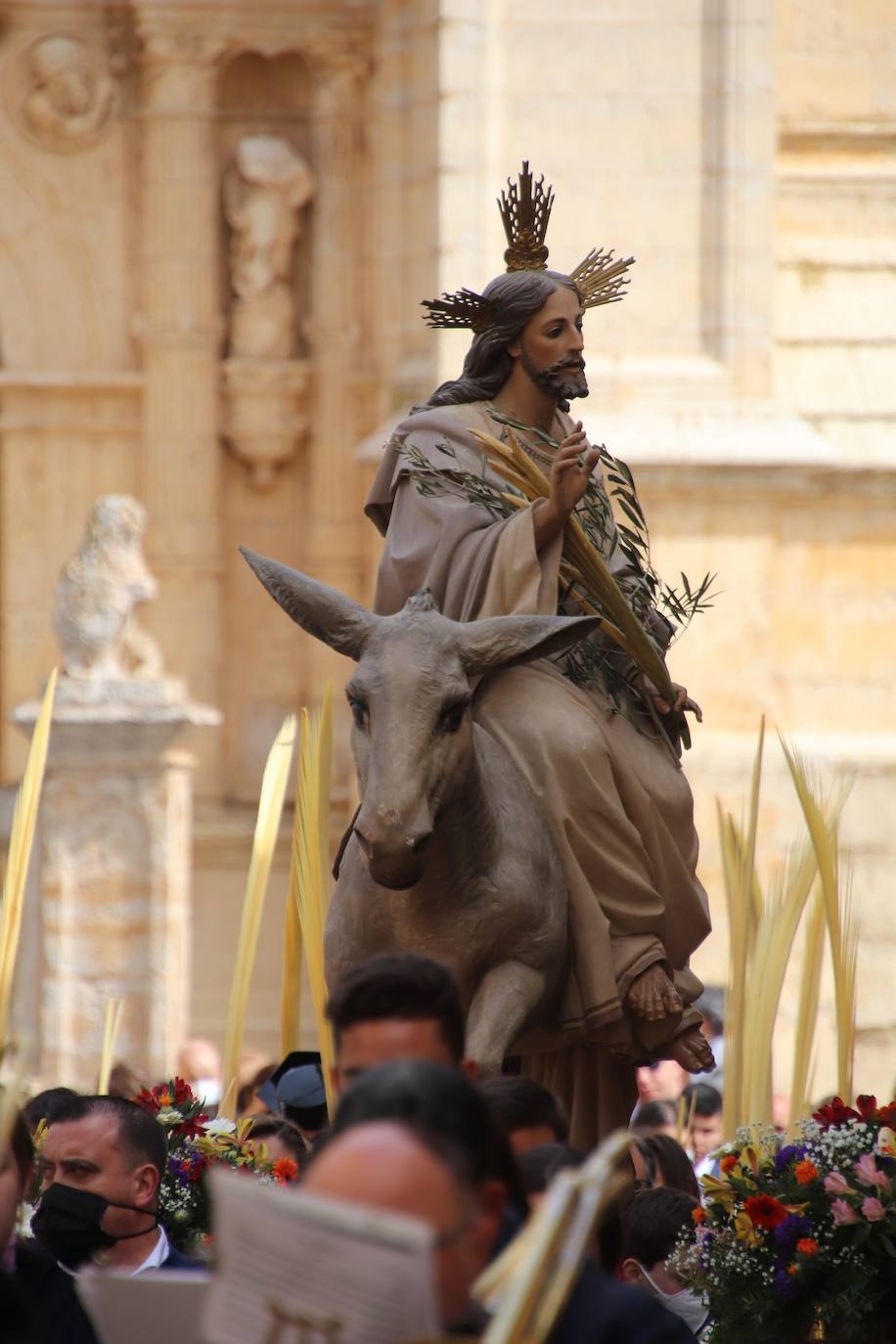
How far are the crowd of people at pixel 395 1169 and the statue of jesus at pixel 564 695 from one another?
0.41 m

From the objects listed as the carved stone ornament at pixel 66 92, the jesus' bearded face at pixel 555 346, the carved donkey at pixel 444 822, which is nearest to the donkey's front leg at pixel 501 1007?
the carved donkey at pixel 444 822

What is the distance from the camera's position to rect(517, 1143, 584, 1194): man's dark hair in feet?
13.8

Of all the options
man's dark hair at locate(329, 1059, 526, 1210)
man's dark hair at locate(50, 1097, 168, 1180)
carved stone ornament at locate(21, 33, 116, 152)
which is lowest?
man's dark hair at locate(50, 1097, 168, 1180)

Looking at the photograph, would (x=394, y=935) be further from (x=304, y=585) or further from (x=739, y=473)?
(x=739, y=473)

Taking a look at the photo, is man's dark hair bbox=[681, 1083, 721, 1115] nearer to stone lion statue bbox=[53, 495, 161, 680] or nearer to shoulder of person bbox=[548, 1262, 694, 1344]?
stone lion statue bbox=[53, 495, 161, 680]

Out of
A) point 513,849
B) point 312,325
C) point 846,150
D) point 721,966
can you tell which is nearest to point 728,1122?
point 513,849

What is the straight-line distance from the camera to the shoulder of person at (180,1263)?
5621mm

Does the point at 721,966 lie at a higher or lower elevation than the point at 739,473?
lower

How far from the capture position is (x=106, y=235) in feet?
56.8

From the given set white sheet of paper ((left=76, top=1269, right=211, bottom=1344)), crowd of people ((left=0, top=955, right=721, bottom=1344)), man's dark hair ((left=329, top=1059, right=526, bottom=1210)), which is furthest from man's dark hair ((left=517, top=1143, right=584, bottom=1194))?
man's dark hair ((left=329, top=1059, right=526, bottom=1210))

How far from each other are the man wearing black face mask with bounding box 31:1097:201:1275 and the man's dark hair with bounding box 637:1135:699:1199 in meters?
2.38

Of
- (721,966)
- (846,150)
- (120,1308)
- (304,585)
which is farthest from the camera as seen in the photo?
(846,150)

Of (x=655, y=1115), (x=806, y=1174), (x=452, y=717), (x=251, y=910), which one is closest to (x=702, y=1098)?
(x=655, y=1115)

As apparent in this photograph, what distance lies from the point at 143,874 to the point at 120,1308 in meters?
11.5
